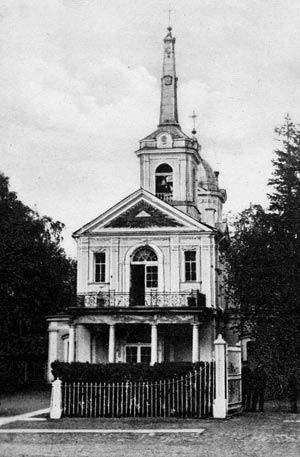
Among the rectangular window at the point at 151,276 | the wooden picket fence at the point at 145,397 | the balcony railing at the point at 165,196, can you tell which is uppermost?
the balcony railing at the point at 165,196

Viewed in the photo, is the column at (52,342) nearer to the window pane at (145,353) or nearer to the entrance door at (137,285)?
the window pane at (145,353)

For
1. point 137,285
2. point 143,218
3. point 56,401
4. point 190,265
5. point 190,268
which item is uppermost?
point 143,218

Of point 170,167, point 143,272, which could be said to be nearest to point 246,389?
point 143,272

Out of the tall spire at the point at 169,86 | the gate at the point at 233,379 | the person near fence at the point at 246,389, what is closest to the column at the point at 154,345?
the person near fence at the point at 246,389

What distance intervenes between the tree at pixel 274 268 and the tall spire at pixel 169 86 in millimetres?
8133

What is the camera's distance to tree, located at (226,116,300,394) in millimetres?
25516

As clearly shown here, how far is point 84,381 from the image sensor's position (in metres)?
20.5

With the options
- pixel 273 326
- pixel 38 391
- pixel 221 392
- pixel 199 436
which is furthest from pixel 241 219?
pixel 199 436

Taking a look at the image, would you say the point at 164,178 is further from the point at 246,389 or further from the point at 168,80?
the point at 246,389

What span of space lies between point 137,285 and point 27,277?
7.46 m

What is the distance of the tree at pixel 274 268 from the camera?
83.7 feet

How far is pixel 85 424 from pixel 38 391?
16874mm

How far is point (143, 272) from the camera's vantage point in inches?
1404

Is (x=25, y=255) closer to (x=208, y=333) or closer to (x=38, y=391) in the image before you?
(x=38, y=391)
